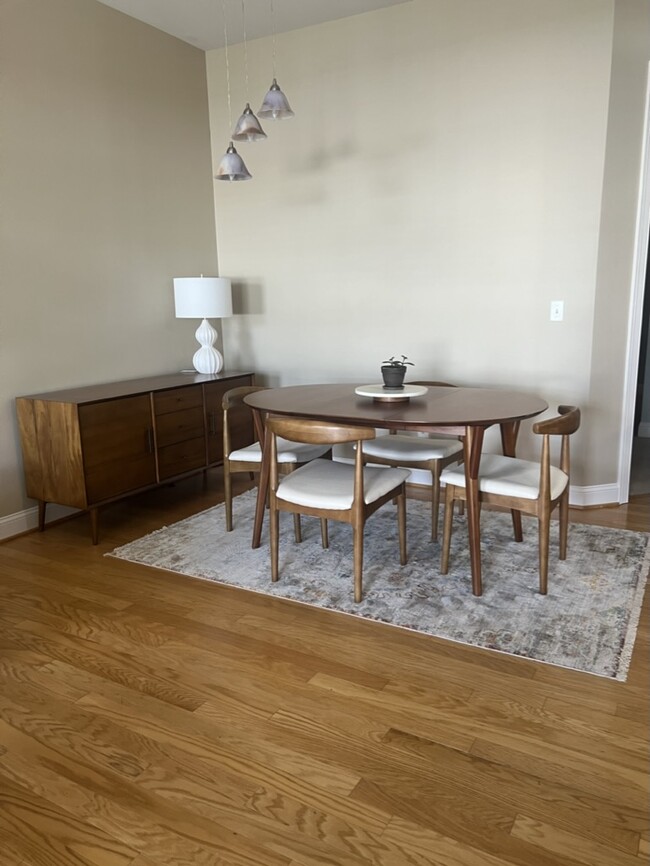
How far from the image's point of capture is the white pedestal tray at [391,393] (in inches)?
113

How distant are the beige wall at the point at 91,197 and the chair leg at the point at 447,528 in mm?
2242

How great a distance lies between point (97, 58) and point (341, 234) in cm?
173

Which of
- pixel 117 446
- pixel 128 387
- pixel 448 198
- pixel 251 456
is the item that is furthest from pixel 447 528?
pixel 448 198

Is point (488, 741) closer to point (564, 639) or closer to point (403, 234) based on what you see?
point (564, 639)

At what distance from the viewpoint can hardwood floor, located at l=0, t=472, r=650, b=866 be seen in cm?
148

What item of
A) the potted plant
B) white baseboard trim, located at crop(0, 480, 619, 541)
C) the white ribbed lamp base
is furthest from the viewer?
the white ribbed lamp base

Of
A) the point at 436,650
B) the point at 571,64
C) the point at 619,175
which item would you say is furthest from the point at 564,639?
the point at 571,64

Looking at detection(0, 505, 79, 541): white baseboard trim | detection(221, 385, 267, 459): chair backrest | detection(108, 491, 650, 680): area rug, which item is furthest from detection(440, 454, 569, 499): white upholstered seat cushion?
detection(0, 505, 79, 541): white baseboard trim

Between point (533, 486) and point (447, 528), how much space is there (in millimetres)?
398

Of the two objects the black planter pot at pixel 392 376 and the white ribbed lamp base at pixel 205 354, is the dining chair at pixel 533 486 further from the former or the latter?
the white ribbed lamp base at pixel 205 354

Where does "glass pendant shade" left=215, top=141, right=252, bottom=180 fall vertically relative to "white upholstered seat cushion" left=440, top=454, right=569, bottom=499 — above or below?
above

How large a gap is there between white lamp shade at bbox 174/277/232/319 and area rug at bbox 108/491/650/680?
130 centimetres

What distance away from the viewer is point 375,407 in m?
2.84

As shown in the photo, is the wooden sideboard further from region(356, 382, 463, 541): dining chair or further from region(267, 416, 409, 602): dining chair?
region(356, 382, 463, 541): dining chair
